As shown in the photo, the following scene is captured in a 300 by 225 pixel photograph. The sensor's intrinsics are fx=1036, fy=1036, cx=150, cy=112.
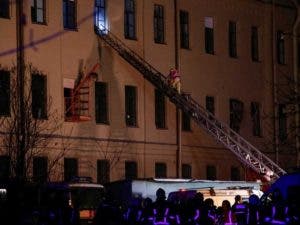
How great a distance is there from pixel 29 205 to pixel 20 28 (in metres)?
11.6

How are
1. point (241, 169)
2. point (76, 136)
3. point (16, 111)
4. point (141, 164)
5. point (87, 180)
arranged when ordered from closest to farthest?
point (87, 180)
point (16, 111)
point (76, 136)
point (141, 164)
point (241, 169)

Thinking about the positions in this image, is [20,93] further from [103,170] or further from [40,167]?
[103,170]

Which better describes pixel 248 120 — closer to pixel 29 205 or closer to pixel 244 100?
pixel 244 100

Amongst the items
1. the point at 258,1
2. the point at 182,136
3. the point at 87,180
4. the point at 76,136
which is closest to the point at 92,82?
the point at 76,136

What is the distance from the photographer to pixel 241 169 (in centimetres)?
4756

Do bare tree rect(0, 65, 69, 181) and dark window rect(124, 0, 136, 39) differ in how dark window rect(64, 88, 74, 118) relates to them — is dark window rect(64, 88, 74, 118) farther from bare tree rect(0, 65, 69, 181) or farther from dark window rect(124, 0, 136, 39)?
dark window rect(124, 0, 136, 39)

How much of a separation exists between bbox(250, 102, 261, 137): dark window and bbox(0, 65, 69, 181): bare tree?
13.0 meters

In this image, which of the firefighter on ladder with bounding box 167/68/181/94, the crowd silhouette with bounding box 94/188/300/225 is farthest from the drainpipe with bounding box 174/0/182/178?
the crowd silhouette with bounding box 94/188/300/225

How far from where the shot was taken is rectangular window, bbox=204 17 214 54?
47094mm

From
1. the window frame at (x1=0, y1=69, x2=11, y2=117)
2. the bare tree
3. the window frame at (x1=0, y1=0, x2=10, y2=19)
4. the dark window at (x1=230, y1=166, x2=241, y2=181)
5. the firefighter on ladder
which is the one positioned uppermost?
the window frame at (x1=0, y1=0, x2=10, y2=19)

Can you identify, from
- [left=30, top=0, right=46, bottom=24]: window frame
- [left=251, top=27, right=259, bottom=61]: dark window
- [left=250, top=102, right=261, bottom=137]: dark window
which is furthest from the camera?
[left=251, top=27, right=259, bottom=61]: dark window

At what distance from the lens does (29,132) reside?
120 ft

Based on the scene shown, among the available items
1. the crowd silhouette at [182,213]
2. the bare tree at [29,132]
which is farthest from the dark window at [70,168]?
the crowd silhouette at [182,213]

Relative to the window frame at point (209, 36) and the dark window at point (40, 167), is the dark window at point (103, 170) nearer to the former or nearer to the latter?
the dark window at point (40, 167)
